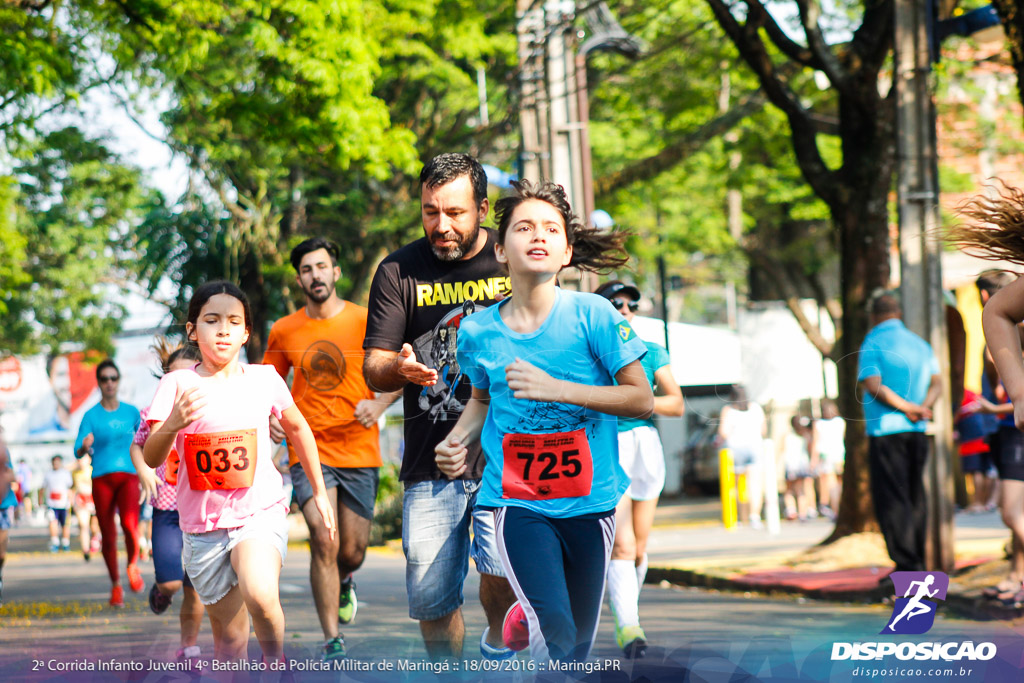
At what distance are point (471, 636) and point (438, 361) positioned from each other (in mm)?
2423

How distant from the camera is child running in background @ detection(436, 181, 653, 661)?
393cm

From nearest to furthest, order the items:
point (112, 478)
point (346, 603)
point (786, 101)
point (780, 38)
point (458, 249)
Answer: point (458, 249) < point (346, 603) < point (112, 478) < point (780, 38) < point (786, 101)

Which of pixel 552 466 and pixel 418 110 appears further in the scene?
pixel 418 110

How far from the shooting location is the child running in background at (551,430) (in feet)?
12.9

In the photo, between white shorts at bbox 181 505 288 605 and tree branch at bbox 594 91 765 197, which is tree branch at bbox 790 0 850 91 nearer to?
white shorts at bbox 181 505 288 605

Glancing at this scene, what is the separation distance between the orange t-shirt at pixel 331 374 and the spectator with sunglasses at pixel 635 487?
4.78 ft

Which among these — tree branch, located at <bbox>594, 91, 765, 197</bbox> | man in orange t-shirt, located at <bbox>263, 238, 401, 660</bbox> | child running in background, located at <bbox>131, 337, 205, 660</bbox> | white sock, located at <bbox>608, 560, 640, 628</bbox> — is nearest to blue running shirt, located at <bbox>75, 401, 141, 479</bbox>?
child running in background, located at <bbox>131, 337, 205, 660</bbox>

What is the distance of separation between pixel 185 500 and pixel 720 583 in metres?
6.78

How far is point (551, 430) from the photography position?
403 centimetres

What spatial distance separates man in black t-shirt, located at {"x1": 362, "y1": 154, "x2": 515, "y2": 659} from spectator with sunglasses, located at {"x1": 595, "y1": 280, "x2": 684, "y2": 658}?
→ 4.47ft

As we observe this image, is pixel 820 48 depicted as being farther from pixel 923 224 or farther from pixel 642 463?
pixel 642 463

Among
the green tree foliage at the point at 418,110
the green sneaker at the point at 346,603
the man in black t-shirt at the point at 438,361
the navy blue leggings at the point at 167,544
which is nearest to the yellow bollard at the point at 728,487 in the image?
the green tree foliage at the point at 418,110

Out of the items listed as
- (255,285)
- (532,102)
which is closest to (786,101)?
(532,102)

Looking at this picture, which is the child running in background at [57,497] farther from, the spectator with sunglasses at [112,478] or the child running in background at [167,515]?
the child running in background at [167,515]
